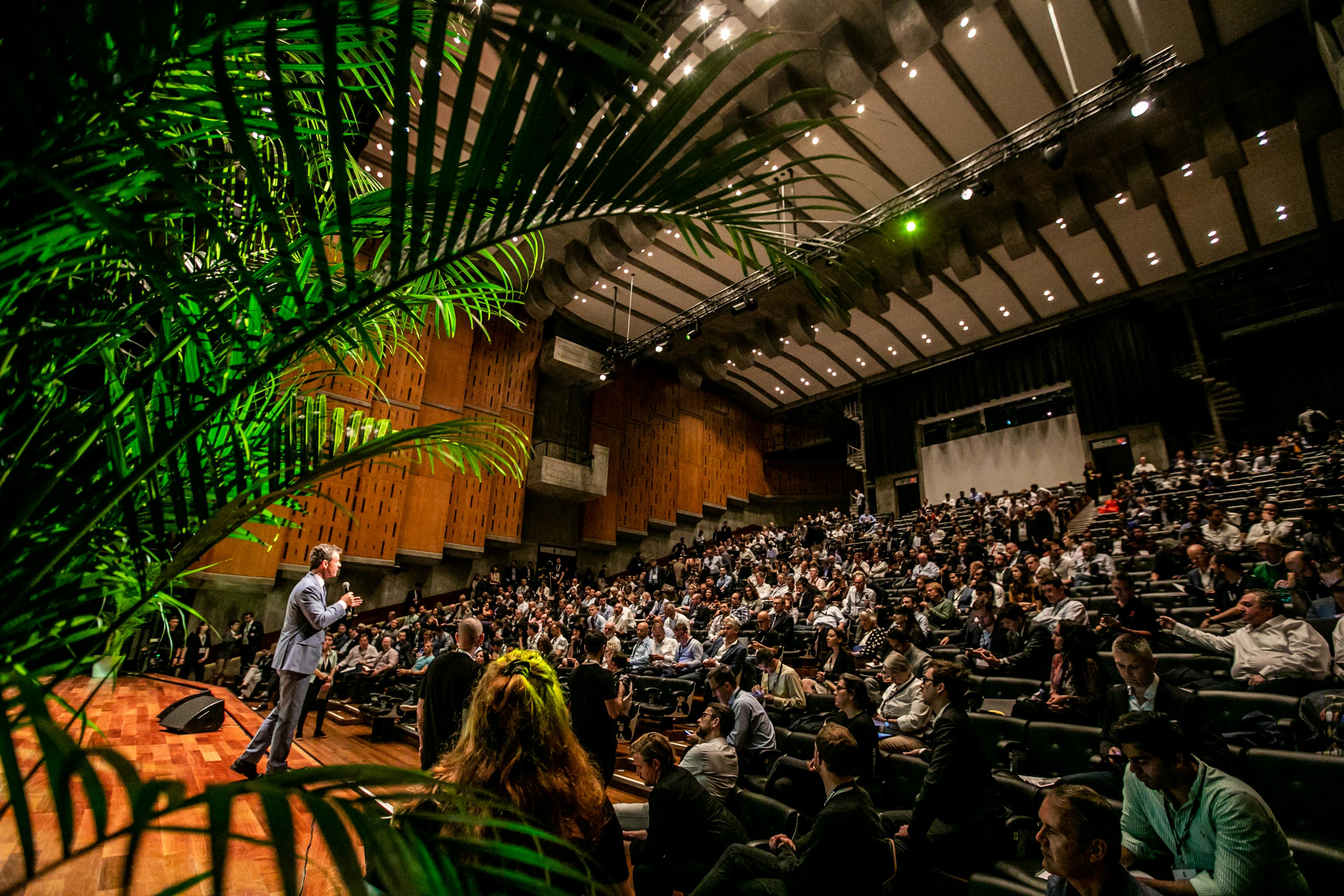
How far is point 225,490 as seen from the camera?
0.96m

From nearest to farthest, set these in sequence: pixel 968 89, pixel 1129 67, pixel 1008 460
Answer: pixel 1129 67 < pixel 968 89 < pixel 1008 460

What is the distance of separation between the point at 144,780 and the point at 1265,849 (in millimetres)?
2520

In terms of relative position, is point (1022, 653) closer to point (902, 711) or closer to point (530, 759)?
point (902, 711)

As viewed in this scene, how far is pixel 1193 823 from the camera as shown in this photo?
1899 millimetres

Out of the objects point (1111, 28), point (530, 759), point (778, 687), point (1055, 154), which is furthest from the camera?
point (1111, 28)

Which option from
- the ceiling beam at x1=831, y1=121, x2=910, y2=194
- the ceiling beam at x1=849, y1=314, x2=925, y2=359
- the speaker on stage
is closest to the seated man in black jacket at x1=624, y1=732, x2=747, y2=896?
the speaker on stage

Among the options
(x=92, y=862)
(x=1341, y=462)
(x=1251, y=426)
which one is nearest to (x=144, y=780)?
(x=92, y=862)

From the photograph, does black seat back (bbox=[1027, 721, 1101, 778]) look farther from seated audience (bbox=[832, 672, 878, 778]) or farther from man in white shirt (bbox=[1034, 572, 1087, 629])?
man in white shirt (bbox=[1034, 572, 1087, 629])

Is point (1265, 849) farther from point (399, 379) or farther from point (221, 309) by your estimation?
point (399, 379)

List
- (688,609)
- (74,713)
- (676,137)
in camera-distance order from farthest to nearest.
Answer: (688,609) < (676,137) < (74,713)

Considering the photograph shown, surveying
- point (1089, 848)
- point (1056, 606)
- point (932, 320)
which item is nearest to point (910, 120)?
point (932, 320)

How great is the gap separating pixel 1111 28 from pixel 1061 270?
223 inches

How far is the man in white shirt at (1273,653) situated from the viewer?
309cm

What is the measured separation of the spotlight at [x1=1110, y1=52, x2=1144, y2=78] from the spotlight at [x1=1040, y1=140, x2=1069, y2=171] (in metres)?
0.82
